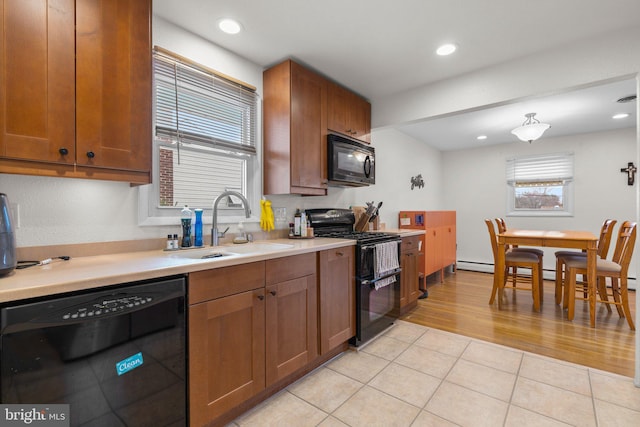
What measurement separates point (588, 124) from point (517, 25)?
342 centimetres

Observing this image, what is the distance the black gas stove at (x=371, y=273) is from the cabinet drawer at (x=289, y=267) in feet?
1.86

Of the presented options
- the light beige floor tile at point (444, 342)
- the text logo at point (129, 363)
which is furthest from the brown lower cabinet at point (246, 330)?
the light beige floor tile at point (444, 342)

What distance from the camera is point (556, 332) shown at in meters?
2.77

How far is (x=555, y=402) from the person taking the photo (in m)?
1.77

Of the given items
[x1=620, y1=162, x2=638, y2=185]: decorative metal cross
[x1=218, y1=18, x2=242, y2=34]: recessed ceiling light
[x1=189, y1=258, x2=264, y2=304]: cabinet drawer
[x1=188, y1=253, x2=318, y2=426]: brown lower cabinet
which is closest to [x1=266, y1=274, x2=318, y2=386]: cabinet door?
[x1=188, y1=253, x2=318, y2=426]: brown lower cabinet

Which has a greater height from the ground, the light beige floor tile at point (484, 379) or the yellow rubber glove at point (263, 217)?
the yellow rubber glove at point (263, 217)

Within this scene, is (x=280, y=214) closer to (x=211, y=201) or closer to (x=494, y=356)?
(x=211, y=201)

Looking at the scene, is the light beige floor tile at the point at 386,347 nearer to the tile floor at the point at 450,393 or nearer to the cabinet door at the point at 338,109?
the tile floor at the point at 450,393

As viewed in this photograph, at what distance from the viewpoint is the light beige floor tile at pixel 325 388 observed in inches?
69.9

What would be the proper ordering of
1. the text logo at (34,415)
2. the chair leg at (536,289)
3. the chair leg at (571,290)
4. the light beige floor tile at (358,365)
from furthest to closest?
1. the chair leg at (536,289)
2. the chair leg at (571,290)
3. the light beige floor tile at (358,365)
4. the text logo at (34,415)

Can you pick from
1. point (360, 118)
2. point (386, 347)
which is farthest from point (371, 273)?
point (360, 118)

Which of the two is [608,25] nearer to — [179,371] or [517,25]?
[517,25]

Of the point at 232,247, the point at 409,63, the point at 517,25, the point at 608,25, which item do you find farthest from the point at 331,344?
the point at 608,25

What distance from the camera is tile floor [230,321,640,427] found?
5.34ft
